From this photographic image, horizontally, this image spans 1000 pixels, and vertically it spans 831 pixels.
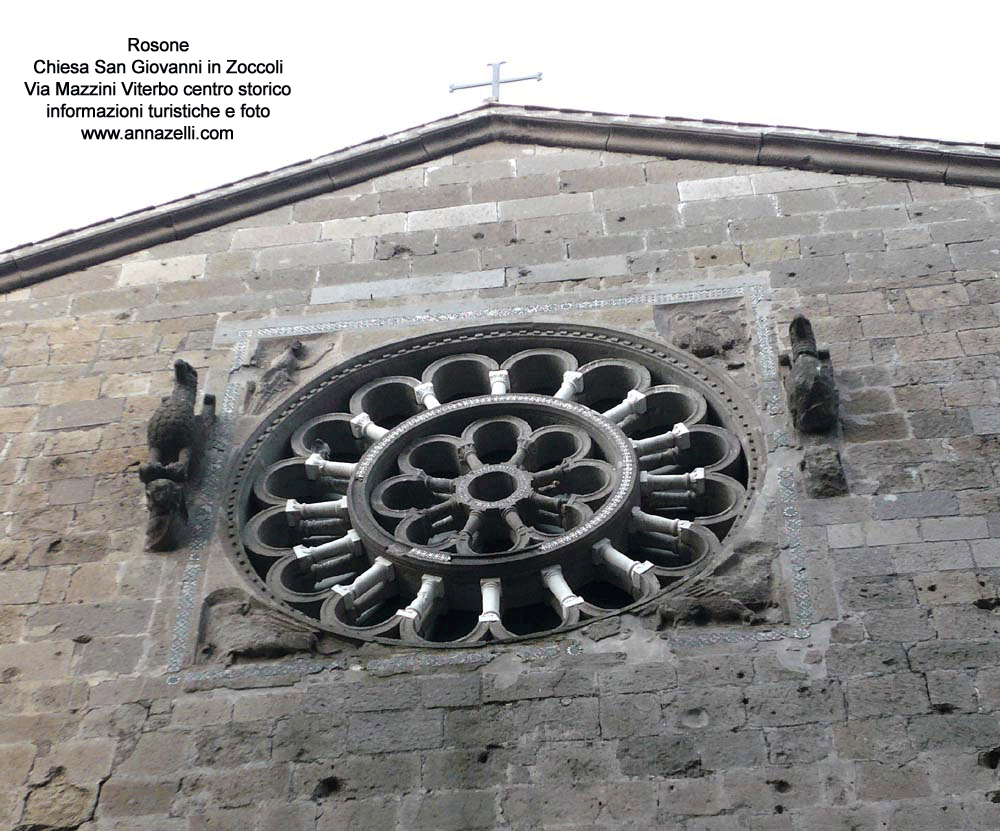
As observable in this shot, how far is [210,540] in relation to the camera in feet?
35.9

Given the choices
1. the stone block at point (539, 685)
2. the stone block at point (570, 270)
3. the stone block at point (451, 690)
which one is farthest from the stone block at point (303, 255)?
the stone block at point (539, 685)

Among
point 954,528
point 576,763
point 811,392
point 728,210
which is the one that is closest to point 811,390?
point 811,392

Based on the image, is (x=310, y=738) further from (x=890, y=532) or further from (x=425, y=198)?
(x=425, y=198)

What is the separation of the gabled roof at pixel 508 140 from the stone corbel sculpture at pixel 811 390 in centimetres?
272

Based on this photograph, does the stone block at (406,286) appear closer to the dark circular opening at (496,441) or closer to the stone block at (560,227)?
the stone block at (560,227)

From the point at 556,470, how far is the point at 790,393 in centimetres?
159

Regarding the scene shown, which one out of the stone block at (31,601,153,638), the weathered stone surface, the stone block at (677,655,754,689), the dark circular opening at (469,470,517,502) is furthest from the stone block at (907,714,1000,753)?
the stone block at (31,601,153,638)

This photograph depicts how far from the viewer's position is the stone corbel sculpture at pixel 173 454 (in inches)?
425

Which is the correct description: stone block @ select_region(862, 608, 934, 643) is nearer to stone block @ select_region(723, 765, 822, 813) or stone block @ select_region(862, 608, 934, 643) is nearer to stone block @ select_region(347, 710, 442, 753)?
stone block @ select_region(723, 765, 822, 813)

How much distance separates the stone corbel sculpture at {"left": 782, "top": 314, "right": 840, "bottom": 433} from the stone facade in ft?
0.57

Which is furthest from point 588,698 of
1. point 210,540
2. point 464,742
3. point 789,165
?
point 789,165

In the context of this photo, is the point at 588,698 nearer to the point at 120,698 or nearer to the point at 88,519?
the point at 120,698

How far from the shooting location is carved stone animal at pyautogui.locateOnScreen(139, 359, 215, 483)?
1094 cm

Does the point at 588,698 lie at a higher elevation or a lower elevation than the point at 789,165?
lower
